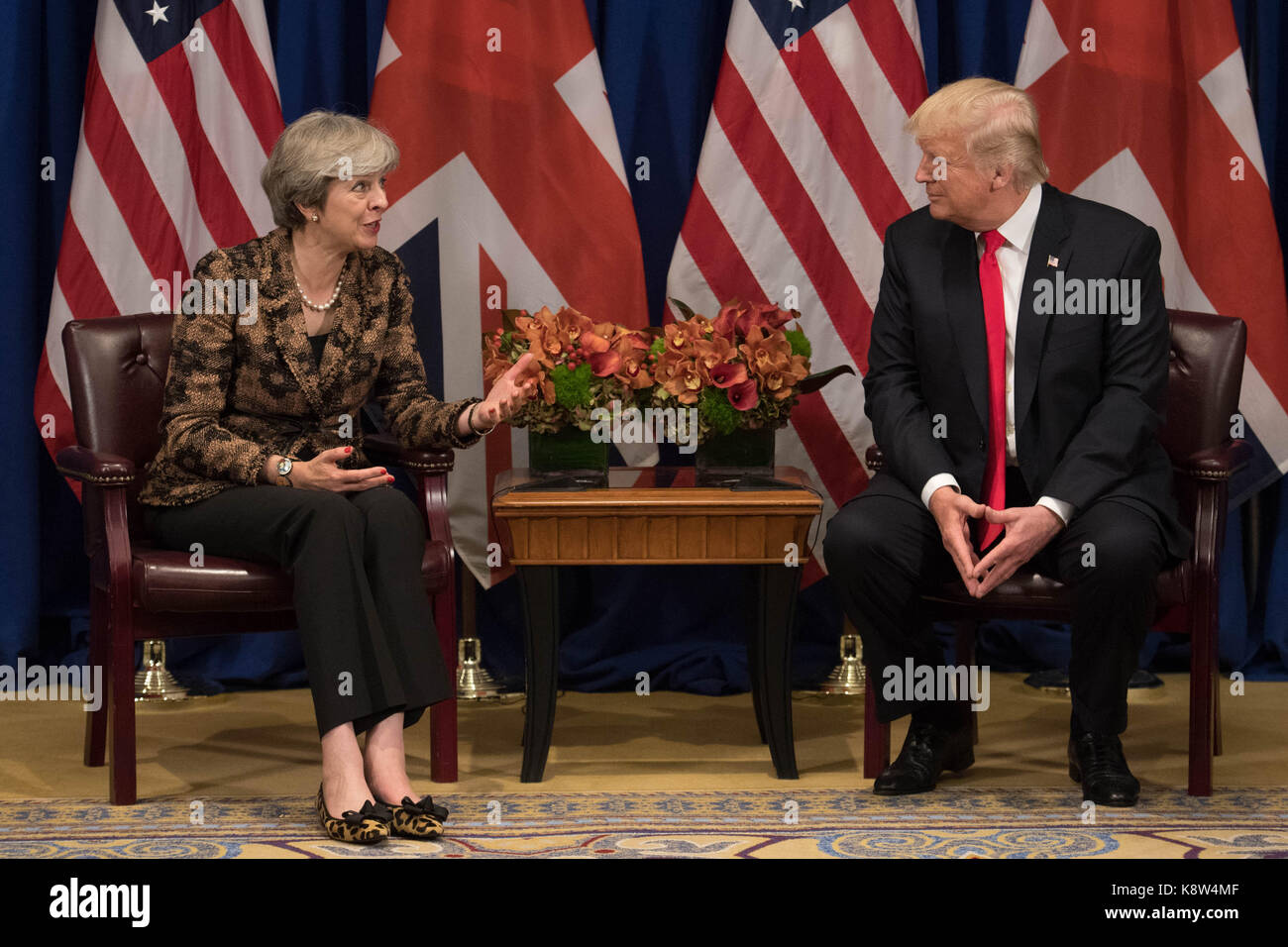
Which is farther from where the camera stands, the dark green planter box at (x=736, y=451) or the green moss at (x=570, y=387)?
the dark green planter box at (x=736, y=451)

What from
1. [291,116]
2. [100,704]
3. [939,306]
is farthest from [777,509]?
[291,116]

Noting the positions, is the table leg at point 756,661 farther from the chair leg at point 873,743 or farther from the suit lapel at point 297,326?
the suit lapel at point 297,326

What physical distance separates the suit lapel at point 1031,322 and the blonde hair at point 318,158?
143 centimetres

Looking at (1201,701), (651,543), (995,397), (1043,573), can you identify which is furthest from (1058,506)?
(651,543)

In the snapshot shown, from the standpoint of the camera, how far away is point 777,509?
357 cm

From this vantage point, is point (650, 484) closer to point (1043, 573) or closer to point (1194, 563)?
point (1043, 573)

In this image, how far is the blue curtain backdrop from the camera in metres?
4.55

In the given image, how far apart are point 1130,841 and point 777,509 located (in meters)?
1.02

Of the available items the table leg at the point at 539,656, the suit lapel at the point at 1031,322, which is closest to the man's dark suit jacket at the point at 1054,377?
the suit lapel at the point at 1031,322

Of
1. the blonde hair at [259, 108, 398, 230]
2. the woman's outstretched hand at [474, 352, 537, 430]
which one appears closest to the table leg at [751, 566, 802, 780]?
the woman's outstretched hand at [474, 352, 537, 430]

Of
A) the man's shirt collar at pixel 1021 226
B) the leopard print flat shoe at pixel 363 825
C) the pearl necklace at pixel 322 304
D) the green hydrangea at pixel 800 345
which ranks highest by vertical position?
the man's shirt collar at pixel 1021 226

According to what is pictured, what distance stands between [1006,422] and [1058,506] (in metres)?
0.26

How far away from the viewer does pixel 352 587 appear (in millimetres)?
3246

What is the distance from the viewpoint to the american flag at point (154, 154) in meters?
4.39
